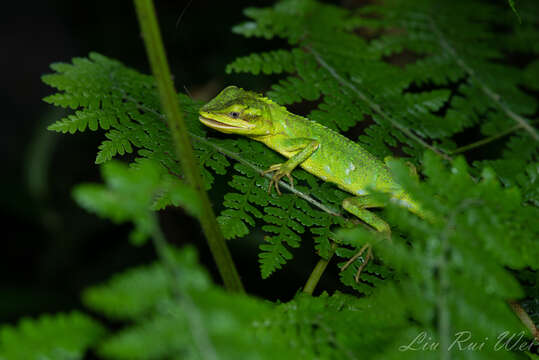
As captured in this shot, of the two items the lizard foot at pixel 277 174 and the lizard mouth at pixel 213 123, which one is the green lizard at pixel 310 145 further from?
the lizard foot at pixel 277 174

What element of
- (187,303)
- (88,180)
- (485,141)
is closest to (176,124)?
(187,303)

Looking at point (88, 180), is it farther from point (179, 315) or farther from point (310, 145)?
point (179, 315)

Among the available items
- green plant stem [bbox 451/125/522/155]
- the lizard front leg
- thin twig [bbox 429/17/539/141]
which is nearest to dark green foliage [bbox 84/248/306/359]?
the lizard front leg

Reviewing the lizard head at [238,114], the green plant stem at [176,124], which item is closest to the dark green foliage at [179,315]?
the green plant stem at [176,124]

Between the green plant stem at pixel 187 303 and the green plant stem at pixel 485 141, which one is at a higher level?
the green plant stem at pixel 187 303

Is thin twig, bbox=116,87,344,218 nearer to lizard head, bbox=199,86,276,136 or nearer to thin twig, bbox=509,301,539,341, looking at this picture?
lizard head, bbox=199,86,276,136
